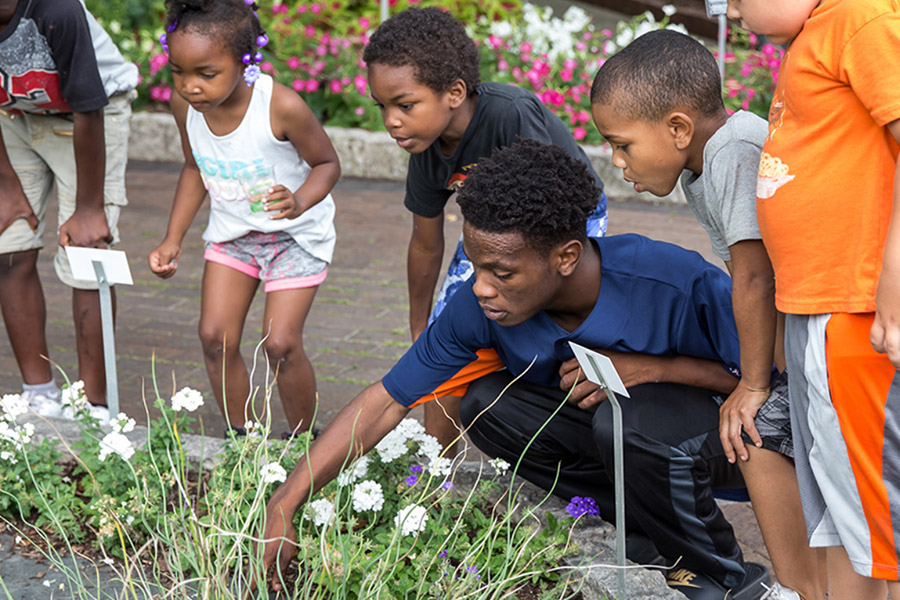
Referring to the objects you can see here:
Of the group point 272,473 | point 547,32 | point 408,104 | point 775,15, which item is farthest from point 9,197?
point 547,32

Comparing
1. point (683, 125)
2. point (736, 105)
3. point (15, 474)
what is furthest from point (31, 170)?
point (736, 105)

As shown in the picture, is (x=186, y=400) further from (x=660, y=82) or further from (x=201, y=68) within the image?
(x=660, y=82)

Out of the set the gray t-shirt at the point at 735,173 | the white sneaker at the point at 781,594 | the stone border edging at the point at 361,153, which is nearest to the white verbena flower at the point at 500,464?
the white sneaker at the point at 781,594

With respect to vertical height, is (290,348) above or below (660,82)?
below

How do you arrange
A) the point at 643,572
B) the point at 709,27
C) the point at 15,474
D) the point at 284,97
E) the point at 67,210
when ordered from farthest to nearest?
the point at 709,27 → the point at 67,210 → the point at 284,97 → the point at 15,474 → the point at 643,572

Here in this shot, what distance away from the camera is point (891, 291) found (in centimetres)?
177

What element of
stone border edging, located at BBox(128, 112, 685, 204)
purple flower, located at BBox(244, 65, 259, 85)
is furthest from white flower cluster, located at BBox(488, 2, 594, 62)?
purple flower, located at BBox(244, 65, 259, 85)

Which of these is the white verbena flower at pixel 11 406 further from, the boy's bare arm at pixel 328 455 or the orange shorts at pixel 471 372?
the orange shorts at pixel 471 372

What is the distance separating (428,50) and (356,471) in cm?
118

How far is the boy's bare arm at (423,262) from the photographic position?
129 inches

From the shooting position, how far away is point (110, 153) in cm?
369

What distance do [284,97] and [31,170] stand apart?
1.02 metres

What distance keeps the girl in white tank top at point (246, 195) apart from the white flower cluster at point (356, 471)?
0.68 m

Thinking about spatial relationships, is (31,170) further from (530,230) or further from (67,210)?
(530,230)
